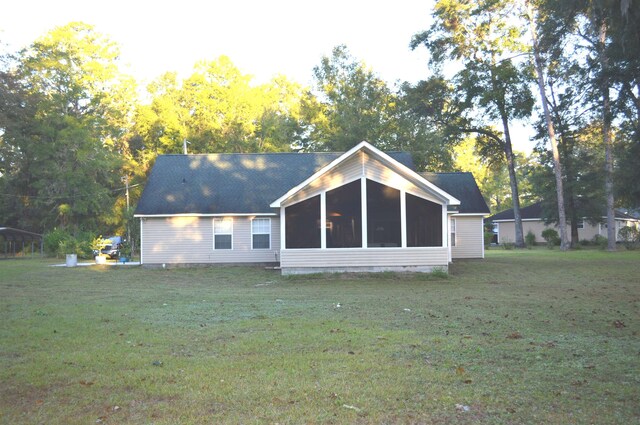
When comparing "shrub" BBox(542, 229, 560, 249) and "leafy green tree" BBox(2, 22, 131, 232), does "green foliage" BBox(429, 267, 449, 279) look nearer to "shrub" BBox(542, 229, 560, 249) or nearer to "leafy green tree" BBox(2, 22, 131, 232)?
"shrub" BBox(542, 229, 560, 249)

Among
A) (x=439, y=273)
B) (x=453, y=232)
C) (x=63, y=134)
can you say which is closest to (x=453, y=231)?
(x=453, y=232)

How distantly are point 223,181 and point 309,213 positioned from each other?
28.1ft

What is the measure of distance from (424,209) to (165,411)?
1509cm

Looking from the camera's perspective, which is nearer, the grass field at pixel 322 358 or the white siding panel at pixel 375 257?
the grass field at pixel 322 358

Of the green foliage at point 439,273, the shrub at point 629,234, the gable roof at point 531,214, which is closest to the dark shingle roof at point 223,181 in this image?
the green foliage at point 439,273

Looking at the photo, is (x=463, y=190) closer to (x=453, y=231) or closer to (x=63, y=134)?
(x=453, y=231)

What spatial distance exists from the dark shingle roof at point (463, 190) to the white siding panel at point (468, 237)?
0.63 meters

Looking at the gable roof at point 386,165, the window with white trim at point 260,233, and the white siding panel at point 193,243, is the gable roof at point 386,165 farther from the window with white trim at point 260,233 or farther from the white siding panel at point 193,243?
the white siding panel at point 193,243

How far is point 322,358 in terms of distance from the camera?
6.64 m

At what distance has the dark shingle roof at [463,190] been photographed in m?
27.5

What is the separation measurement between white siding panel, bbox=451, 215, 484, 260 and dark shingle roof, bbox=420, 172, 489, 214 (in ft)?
2.07

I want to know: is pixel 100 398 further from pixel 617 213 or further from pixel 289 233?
pixel 617 213

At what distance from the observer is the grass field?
4797mm

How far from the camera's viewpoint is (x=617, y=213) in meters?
50.9
